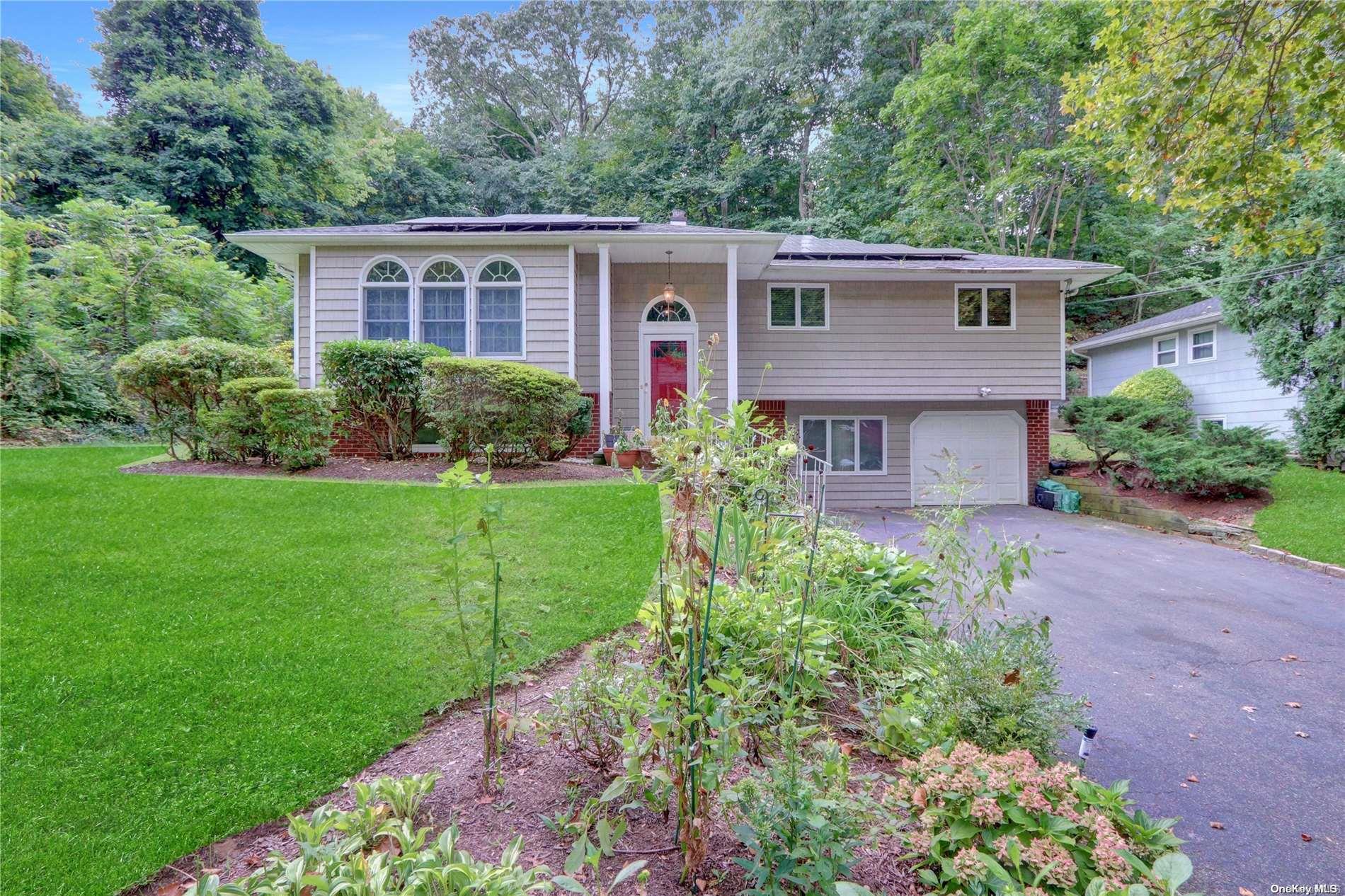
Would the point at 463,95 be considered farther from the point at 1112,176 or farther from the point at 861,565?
the point at 861,565

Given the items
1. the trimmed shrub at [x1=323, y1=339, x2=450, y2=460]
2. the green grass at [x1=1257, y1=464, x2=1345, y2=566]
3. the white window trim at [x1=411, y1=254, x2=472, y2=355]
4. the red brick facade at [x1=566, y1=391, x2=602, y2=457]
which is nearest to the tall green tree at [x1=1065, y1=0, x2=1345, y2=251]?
the green grass at [x1=1257, y1=464, x2=1345, y2=566]

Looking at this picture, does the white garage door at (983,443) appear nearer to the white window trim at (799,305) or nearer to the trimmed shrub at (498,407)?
the white window trim at (799,305)

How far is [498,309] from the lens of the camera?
32.9 ft

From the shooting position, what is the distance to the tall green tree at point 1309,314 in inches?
409

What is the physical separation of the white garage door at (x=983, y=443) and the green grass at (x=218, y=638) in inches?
305

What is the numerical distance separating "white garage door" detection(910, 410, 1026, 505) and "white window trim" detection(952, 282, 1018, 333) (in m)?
1.61

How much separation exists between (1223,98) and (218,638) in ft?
24.7

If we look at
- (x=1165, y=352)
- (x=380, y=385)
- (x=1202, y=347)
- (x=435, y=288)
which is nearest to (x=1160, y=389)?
(x=1202, y=347)

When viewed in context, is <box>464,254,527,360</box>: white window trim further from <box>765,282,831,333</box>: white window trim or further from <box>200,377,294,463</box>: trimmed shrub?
<box>765,282,831,333</box>: white window trim

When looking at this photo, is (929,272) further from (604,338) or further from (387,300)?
(387,300)

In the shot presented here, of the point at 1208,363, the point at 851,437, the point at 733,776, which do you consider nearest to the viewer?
the point at 733,776

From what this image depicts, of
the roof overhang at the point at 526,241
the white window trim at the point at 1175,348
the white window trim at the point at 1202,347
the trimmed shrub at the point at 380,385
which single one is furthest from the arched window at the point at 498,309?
the white window trim at the point at 1175,348

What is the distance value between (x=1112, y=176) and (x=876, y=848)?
63.6 ft

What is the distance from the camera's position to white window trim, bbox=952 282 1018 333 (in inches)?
465
